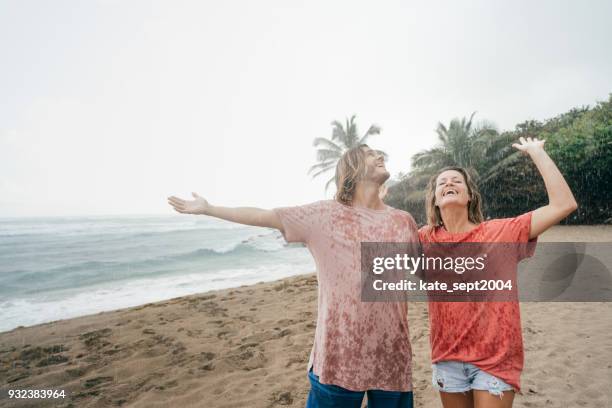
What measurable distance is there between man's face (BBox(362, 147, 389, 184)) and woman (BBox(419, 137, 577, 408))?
392 mm

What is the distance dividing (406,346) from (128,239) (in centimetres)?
2682

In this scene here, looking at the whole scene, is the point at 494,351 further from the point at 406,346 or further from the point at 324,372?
the point at 324,372

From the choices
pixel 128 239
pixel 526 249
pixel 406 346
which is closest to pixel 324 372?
pixel 406 346

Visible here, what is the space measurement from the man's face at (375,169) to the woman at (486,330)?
392 mm

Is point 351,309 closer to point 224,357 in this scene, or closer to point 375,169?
point 375,169

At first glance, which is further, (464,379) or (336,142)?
(336,142)

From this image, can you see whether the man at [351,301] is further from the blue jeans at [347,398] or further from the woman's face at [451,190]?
the woman's face at [451,190]

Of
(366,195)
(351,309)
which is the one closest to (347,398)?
(351,309)

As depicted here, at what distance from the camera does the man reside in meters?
1.55

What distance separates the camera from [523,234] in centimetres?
165

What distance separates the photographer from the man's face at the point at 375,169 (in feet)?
5.83

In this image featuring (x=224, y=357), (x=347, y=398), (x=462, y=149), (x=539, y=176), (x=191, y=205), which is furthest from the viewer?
(x=462, y=149)

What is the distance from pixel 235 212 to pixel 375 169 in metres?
0.78

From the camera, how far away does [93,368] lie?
4230mm
